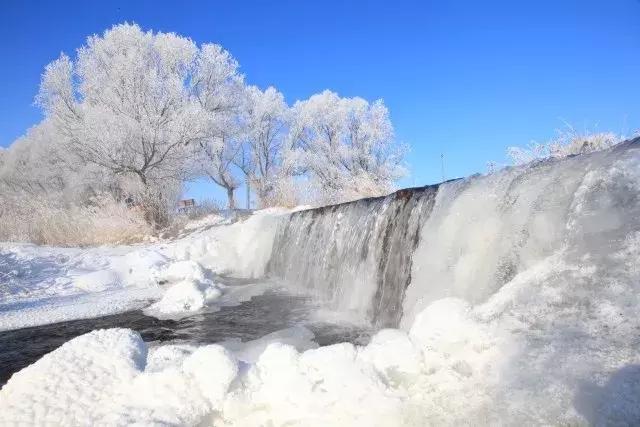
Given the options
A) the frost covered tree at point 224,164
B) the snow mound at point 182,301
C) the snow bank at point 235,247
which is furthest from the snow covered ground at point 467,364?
the frost covered tree at point 224,164

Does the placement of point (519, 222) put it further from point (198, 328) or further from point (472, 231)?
point (198, 328)

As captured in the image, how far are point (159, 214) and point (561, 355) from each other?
13062mm

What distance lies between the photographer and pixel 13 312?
17.5 ft

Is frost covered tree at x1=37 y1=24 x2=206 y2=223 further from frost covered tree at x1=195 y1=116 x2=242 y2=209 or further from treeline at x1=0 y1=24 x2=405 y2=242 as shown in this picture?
frost covered tree at x1=195 y1=116 x2=242 y2=209

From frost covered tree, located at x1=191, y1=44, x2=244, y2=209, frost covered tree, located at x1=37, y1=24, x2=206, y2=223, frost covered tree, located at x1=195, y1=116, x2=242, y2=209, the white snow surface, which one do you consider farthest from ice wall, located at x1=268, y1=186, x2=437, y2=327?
frost covered tree, located at x1=195, y1=116, x2=242, y2=209

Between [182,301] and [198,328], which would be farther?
[182,301]

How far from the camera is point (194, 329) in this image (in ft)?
13.6

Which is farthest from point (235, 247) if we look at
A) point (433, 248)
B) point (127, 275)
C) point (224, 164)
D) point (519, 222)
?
point (224, 164)

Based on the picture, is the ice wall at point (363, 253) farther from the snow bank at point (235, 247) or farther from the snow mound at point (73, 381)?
the snow mound at point (73, 381)

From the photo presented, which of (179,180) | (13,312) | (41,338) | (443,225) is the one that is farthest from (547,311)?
(179,180)

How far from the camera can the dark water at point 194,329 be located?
358 cm

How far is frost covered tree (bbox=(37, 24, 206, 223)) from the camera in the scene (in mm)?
13539

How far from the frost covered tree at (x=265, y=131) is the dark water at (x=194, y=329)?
2148 centimetres

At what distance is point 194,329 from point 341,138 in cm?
2376
